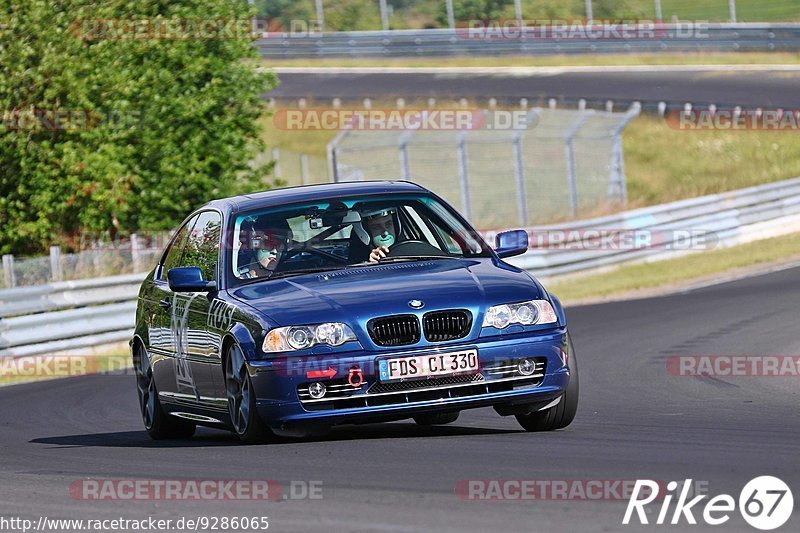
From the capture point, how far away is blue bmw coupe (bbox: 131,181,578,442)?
330 inches

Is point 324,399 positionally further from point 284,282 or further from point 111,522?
point 111,522

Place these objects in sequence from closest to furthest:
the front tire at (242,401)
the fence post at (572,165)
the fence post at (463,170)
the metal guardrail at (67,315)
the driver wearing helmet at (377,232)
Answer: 1. the front tire at (242,401)
2. the driver wearing helmet at (377,232)
3. the metal guardrail at (67,315)
4. the fence post at (463,170)
5. the fence post at (572,165)

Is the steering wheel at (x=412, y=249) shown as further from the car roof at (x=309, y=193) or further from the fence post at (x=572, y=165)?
the fence post at (x=572, y=165)

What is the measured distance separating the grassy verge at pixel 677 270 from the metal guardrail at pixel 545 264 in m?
0.35

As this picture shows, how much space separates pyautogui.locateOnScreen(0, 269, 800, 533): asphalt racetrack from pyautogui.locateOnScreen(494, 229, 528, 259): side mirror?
1039 mm

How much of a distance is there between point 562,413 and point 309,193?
211 centimetres

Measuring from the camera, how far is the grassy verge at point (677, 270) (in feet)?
78.0

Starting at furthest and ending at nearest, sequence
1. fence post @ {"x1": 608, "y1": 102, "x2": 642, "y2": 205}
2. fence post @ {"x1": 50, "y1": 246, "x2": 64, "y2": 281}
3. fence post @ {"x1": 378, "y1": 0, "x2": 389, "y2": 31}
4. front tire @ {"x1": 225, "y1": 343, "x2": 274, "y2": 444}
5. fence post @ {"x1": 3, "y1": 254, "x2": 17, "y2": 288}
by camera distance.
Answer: fence post @ {"x1": 378, "y1": 0, "x2": 389, "y2": 31}
fence post @ {"x1": 608, "y1": 102, "x2": 642, "y2": 205}
fence post @ {"x1": 50, "y1": 246, "x2": 64, "y2": 281}
fence post @ {"x1": 3, "y1": 254, "x2": 17, "y2": 288}
front tire @ {"x1": 225, "y1": 343, "x2": 274, "y2": 444}

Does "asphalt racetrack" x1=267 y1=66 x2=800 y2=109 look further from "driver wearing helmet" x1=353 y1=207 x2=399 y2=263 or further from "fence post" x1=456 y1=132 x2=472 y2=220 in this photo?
"driver wearing helmet" x1=353 y1=207 x2=399 y2=263

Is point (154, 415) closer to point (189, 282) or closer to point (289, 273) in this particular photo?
point (189, 282)

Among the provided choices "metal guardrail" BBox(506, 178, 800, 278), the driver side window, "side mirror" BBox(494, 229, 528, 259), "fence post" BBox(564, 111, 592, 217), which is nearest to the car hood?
"side mirror" BBox(494, 229, 528, 259)

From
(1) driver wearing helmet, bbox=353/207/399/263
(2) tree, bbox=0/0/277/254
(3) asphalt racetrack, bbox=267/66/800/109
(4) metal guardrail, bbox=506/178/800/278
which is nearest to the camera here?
(1) driver wearing helmet, bbox=353/207/399/263

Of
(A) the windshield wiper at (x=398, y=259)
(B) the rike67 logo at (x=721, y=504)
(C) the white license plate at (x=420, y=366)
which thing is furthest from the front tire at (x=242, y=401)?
(B) the rike67 logo at (x=721, y=504)

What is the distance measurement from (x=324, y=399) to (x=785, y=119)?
34707mm
